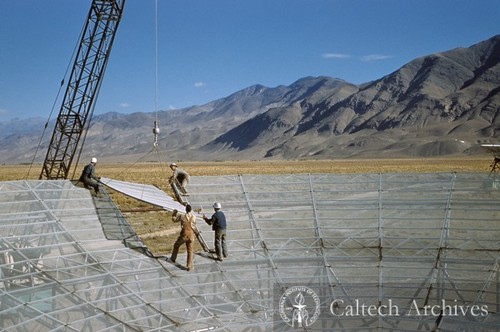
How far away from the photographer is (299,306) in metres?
19.9

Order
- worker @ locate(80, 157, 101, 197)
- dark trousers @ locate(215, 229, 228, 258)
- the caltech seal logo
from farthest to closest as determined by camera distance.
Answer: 1. worker @ locate(80, 157, 101, 197)
2. dark trousers @ locate(215, 229, 228, 258)
3. the caltech seal logo

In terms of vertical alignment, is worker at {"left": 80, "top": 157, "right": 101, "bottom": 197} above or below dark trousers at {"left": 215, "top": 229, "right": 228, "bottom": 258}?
above

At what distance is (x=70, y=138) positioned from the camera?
124 feet

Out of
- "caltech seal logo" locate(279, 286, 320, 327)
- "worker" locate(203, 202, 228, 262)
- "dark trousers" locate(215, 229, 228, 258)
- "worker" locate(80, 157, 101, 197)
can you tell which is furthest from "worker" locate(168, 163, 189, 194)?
"caltech seal logo" locate(279, 286, 320, 327)

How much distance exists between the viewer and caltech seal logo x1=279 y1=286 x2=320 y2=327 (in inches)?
799

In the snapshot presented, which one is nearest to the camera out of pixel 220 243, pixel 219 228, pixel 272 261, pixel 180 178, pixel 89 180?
pixel 219 228

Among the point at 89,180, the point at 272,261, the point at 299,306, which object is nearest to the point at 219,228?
the point at 272,261

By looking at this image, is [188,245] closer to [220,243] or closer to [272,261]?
[220,243]

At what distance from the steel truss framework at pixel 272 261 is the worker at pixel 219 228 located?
583 mm

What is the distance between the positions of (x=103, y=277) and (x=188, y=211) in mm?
4206

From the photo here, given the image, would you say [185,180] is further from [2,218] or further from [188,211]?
[2,218]

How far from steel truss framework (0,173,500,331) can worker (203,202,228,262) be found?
0.58 m

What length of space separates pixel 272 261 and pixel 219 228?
3.56 m

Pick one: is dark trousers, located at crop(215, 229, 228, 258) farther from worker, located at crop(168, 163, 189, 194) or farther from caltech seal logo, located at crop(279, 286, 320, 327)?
worker, located at crop(168, 163, 189, 194)
